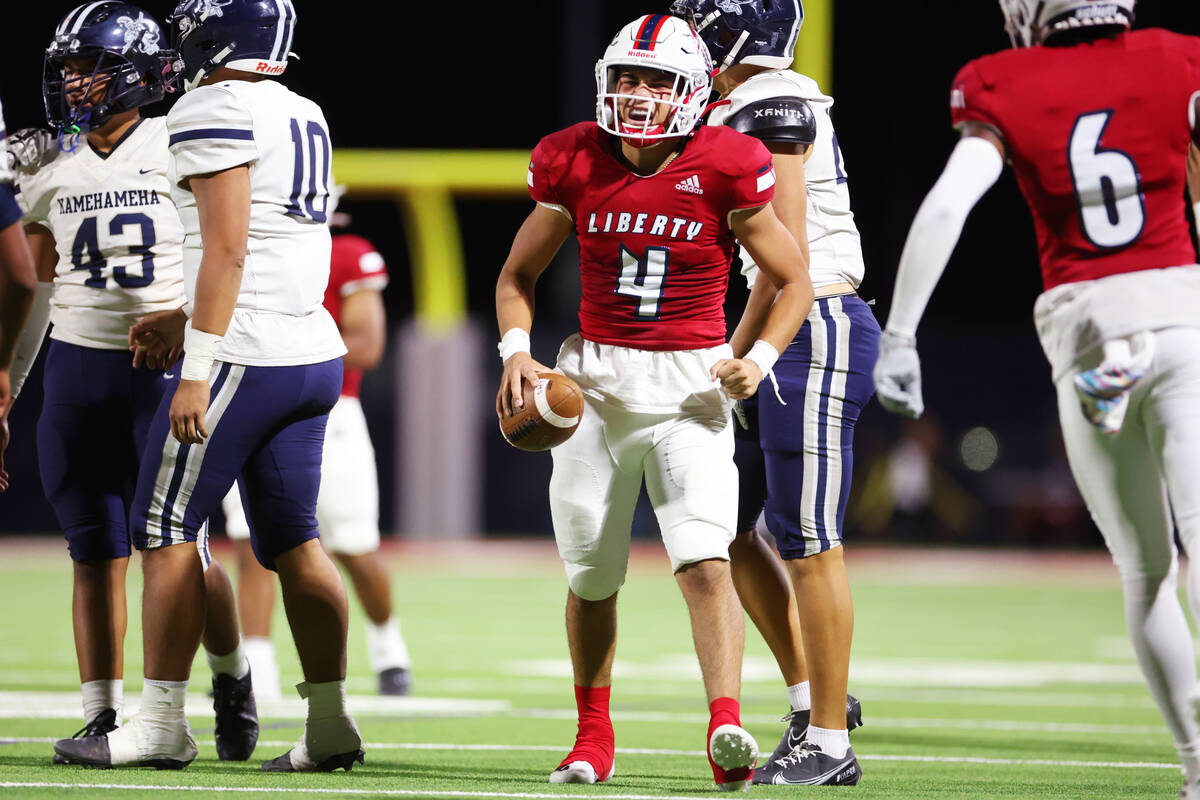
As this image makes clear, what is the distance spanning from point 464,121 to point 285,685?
24359 mm

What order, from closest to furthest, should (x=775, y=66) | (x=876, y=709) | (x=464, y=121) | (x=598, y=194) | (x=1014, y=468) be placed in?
(x=598, y=194) → (x=775, y=66) → (x=876, y=709) → (x=1014, y=468) → (x=464, y=121)

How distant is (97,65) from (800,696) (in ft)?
8.33

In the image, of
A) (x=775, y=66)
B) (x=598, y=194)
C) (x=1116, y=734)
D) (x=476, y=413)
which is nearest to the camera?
(x=598, y=194)

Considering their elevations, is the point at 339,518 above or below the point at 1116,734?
above

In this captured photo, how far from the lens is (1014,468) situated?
19484 mm

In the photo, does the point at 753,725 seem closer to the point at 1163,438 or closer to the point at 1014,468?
the point at 1163,438

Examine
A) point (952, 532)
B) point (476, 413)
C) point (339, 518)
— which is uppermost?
point (339, 518)

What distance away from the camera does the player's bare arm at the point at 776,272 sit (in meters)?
4.15

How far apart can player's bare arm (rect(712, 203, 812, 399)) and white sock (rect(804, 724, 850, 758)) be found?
0.91 metres

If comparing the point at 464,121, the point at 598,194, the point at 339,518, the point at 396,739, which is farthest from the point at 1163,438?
the point at 464,121

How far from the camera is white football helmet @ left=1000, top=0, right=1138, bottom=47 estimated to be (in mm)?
3535

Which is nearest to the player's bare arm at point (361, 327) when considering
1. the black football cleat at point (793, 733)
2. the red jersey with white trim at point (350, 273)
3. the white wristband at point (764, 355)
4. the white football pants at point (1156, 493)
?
the red jersey with white trim at point (350, 273)

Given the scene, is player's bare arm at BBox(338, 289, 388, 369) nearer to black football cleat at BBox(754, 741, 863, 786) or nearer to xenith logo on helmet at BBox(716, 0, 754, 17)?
xenith logo on helmet at BBox(716, 0, 754, 17)

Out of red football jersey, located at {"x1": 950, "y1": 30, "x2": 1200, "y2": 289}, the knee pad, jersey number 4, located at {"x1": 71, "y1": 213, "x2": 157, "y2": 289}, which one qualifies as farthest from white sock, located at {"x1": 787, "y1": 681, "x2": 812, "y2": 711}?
jersey number 4, located at {"x1": 71, "y1": 213, "x2": 157, "y2": 289}
